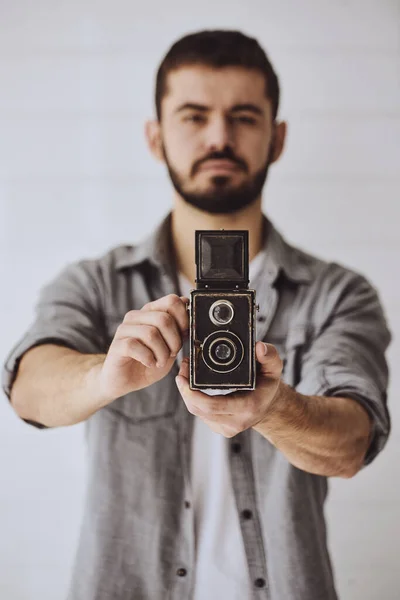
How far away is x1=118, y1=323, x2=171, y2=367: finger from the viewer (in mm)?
1408

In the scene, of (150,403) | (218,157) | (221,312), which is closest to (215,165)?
(218,157)

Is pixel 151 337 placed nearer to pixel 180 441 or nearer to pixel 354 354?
pixel 180 441

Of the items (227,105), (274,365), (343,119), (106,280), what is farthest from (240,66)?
(274,365)

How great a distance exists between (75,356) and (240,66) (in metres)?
0.97

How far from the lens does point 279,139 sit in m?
2.13

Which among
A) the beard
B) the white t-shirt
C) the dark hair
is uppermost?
the dark hair

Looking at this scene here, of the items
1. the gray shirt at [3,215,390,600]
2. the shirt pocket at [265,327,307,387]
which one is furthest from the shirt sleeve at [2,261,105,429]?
the shirt pocket at [265,327,307,387]

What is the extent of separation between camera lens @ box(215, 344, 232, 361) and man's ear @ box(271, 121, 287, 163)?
3.12 feet

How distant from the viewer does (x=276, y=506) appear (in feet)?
6.24

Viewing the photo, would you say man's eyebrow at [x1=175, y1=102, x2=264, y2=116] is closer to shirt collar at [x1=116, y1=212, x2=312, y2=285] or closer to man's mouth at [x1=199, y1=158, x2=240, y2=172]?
man's mouth at [x1=199, y1=158, x2=240, y2=172]

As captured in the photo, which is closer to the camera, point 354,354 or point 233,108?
point 354,354

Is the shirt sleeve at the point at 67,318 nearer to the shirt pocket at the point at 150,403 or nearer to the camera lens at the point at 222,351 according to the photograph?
the shirt pocket at the point at 150,403

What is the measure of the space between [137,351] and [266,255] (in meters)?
0.79

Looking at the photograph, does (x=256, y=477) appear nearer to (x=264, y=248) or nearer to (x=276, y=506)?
(x=276, y=506)
